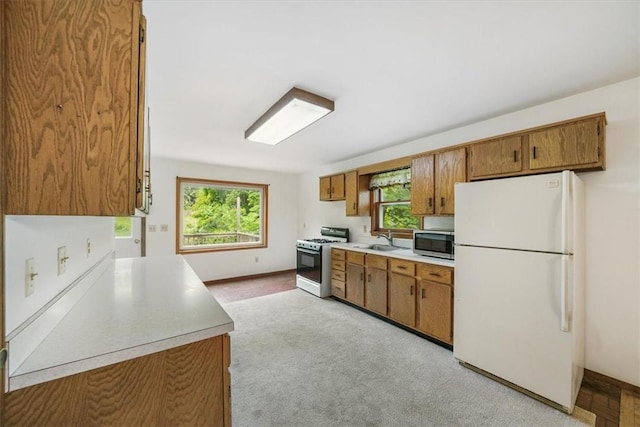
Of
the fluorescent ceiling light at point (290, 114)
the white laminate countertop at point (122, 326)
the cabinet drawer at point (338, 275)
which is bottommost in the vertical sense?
the cabinet drawer at point (338, 275)

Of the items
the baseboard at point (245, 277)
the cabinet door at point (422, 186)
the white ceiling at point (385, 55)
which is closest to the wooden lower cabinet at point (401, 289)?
the cabinet door at point (422, 186)

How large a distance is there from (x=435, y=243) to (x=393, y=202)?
45.7 inches

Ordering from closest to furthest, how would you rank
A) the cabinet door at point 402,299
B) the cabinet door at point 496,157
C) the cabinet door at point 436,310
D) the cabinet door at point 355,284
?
the cabinet door at point 496,157 → the cabinet door at point 436,310 → the cabinet door at point 402,299 → the cabinet door at point 355,284

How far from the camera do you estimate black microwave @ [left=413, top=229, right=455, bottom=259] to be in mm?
2738

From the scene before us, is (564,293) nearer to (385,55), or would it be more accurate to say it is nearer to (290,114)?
(385,55)

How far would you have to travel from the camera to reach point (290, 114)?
240cm

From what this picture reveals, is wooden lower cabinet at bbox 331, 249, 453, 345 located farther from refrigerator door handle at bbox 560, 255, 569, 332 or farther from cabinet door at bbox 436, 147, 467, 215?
refrigerator door handle at bbox 560, 255, 569, 332

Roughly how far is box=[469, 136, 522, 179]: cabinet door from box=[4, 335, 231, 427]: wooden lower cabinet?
2657 mm

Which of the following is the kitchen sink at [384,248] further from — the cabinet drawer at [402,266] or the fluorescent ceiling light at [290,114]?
the fluorescent ceiling light at [290,114]

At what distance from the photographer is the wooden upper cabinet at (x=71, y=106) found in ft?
2.39

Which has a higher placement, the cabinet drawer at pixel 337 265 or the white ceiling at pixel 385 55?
the white ceiling at pixel 385 55

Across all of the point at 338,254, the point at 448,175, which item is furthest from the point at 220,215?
the point at 448,175

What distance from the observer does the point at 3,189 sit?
0.71 meters

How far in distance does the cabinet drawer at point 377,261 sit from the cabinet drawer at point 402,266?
0.31 ft
